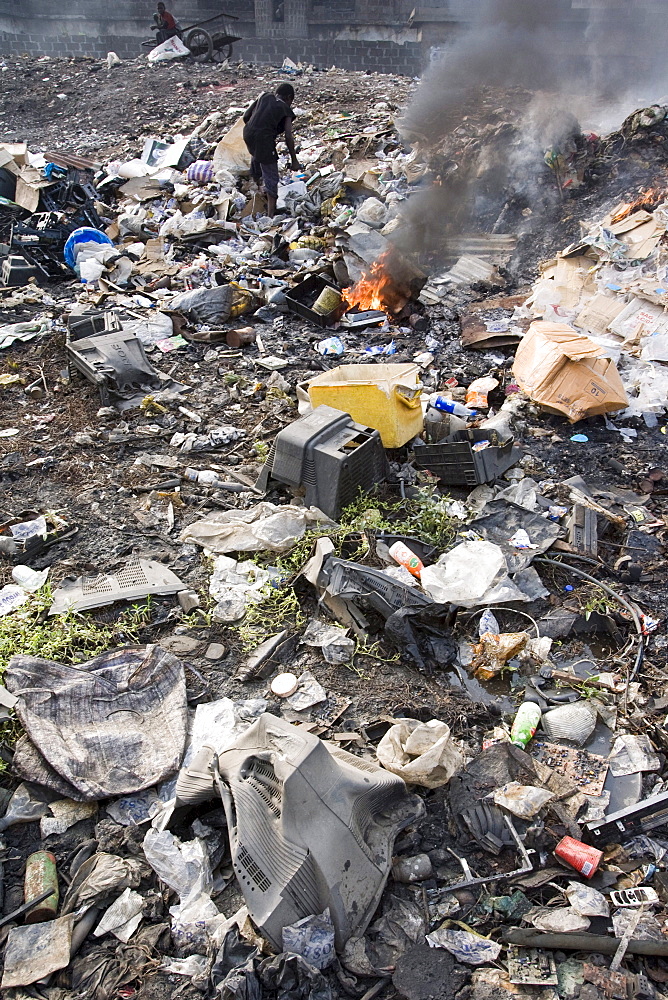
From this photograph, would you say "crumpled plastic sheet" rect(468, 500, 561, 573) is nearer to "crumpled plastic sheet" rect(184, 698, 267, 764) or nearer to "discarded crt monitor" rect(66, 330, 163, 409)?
"crumpled plastic sheet" rect(184, 698, 267, 764)

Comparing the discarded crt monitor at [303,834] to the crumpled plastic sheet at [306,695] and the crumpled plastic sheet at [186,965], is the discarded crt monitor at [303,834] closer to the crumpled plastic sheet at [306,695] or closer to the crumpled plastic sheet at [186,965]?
the crumpled plastic sheet at [186,965]

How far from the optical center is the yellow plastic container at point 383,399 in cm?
437

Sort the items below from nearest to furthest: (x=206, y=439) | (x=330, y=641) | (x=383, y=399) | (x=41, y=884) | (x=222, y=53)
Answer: (x=41, y=884) → (x=330, y=641) → (x=383, y=399) → (x=206, y=439) → (x=222, y=53)

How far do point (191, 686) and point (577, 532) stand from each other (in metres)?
2.53

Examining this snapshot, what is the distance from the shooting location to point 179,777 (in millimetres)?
2564

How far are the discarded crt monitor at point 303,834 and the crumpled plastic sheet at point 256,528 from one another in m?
1.56

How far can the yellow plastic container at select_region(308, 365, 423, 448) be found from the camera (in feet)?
14.3

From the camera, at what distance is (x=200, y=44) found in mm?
16547

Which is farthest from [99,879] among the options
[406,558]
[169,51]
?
[169,51]

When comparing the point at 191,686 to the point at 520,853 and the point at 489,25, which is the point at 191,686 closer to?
the point at 520,853

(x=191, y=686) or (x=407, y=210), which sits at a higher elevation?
(x=407, y=210)

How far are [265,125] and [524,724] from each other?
8.40 meters

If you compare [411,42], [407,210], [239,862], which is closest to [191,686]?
[239,862]

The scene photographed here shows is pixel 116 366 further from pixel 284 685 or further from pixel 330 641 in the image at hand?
pixel 284 685
